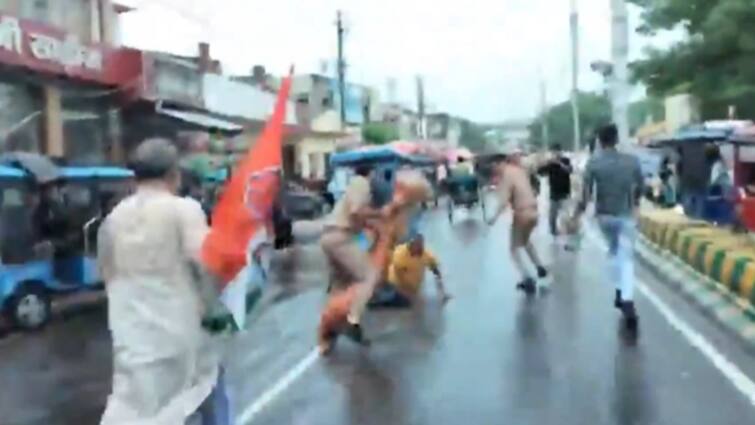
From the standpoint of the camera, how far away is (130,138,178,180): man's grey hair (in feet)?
17.7

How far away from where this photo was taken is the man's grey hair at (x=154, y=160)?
539 cm

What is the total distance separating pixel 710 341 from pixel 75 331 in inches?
257

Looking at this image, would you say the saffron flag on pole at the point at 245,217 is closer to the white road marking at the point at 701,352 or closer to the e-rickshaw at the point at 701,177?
the white road marking at the point at 701,352

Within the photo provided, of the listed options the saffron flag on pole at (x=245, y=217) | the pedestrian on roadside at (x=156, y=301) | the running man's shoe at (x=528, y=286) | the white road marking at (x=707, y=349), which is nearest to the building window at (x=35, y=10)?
the running man's shoe at (x=528, y=286)

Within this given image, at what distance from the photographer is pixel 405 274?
15.4m

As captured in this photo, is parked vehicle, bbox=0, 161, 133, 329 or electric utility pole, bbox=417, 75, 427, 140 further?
electric utility pole, bbox=417, 75, 427, 140

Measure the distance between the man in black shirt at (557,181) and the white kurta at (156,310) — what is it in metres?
20.0

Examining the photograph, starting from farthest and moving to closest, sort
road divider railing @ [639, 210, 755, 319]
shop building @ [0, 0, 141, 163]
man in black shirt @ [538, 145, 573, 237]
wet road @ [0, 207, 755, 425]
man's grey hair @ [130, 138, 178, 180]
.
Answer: shop building @ [0, 0, 141, 163]
man in black shirt @ [538, 145, 573, 237]
road divider railing @ [639, 210, 755, 319]
wet road @ [0, 207, 755, 425]
man's grey hair @ [130, 138, 178, 180]

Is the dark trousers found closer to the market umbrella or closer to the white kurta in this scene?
the market umbrella

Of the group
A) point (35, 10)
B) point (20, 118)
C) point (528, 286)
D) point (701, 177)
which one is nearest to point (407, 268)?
point (528, 286)

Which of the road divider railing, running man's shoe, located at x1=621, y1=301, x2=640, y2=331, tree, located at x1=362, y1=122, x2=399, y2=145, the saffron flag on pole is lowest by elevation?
running man's shoe, located at x1=621, y1=301, x2=640, y2=331

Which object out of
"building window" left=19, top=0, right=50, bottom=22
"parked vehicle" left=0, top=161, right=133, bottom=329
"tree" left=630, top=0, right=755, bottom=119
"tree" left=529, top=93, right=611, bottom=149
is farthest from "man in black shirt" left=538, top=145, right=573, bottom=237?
"tree" left=529, top=93, right=611, bottom=149

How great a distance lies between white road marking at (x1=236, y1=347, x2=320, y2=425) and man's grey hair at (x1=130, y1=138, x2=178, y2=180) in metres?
3.77

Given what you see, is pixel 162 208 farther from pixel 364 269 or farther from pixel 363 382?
pixel 364 269
